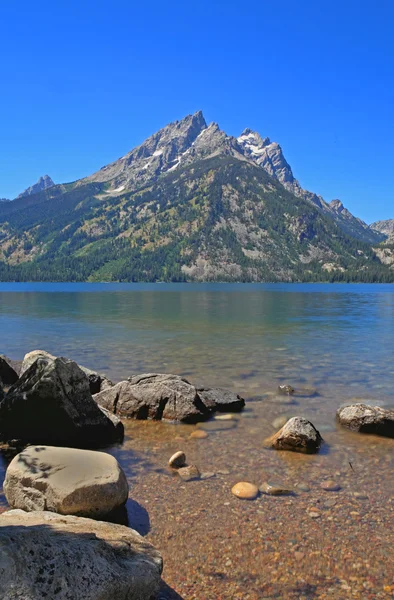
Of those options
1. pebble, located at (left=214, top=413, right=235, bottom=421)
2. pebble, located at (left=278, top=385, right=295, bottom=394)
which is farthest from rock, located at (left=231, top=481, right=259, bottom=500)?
pebble, located at (left=278, top=385, right=295, bottom=394)

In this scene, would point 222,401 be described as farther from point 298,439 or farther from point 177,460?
point 177,460

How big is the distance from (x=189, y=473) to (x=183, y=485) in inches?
26.6

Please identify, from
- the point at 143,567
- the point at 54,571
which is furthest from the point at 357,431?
the point at 54,571

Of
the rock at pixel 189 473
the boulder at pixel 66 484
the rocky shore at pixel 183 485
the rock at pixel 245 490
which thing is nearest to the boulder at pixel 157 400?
the rocky shore at pixel 183 485

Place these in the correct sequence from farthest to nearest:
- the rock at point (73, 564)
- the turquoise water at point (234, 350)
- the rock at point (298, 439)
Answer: the turquoise water at point (234, 350) < the rock at point (298, 439) < the rock at point (73, 564)

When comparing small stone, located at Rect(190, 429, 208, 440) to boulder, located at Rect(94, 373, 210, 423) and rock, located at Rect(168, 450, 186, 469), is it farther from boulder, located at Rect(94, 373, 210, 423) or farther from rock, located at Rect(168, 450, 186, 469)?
rock, located at Rect(168, 450, 186, 469)

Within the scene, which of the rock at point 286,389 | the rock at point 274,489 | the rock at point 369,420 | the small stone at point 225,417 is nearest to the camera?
the rock at point 274,489

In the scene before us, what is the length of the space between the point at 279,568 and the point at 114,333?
1565 inches

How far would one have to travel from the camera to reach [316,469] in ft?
41.4

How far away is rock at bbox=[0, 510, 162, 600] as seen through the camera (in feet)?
16.5

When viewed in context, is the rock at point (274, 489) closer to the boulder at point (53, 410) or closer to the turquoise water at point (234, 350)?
the boulder at point (53, 410)

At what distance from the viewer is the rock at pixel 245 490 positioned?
1084cm

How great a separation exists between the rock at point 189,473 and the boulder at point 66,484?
2.25 metres

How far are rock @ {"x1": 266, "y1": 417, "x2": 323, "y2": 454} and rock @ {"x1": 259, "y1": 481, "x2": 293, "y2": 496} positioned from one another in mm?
2735
